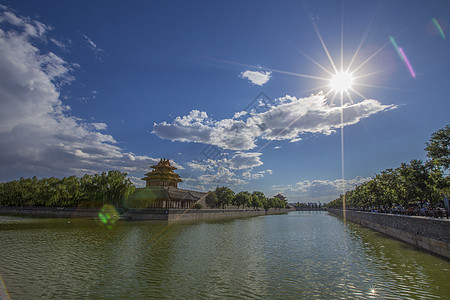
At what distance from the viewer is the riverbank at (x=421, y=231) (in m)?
17.8

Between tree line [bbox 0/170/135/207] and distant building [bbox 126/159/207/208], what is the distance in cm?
625

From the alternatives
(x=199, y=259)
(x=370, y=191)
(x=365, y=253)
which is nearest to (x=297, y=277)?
(x=199, y=259)

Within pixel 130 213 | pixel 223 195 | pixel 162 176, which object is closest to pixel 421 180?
pixel 130 213

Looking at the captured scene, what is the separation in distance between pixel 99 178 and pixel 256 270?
189 feet

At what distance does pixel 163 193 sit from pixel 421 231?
189 feet

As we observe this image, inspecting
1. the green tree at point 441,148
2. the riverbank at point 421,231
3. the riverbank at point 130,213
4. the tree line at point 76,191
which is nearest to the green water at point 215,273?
the riverbank at point 421,231

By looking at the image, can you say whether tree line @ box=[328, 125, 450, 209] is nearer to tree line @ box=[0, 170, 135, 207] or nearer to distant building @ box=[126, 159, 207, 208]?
distant building @ box=[126, 159, 207, 208]

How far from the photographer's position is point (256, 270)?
14.5 metres

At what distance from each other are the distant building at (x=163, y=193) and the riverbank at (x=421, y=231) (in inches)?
1992

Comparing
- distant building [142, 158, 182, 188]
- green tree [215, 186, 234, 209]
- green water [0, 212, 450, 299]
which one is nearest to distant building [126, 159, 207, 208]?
distant building [142, 158, 182, 188]

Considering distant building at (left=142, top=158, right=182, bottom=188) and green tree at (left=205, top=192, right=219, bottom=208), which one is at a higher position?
distant building at (left=142, top=158, right=182, bottom=188)

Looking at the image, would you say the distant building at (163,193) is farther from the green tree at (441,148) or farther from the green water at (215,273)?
the green tree at (441,148)

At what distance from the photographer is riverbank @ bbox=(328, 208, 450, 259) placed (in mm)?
17828

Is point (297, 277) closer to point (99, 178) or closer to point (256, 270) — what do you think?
point (256, 270)
